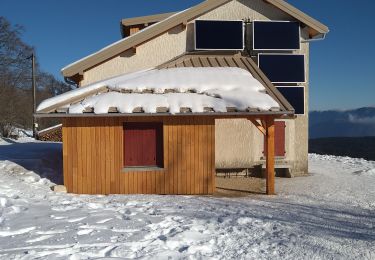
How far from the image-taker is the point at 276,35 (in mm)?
14891

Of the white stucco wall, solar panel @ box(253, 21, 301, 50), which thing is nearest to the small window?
the white stucco wall

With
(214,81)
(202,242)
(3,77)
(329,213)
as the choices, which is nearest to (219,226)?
(202,242)

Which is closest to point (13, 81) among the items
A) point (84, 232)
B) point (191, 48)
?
point (191, 48)

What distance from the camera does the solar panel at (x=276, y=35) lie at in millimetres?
14758

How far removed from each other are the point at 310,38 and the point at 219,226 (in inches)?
436

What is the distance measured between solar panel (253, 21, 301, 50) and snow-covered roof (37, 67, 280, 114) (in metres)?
2.55

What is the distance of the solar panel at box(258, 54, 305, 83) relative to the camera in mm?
14680

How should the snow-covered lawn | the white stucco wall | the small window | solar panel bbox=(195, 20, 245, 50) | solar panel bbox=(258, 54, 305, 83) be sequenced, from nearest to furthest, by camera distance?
1. the snow-covered lawn
2. the small window
3. the white stucco wall
4. solar panel bbox=(195, 20, 245, 50)
5. solar panel bbox=(258, 54, 305, 83)

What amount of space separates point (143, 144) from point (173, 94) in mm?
1649

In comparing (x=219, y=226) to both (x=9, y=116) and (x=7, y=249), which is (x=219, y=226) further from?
(x=9, y=116)

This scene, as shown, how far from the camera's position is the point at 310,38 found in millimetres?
15406

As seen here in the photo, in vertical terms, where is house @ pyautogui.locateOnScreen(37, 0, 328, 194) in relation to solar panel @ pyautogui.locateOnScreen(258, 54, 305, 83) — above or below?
below

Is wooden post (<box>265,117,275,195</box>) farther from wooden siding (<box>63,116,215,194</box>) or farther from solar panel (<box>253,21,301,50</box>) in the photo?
solar panel (<box>253,21,301,50</box>)

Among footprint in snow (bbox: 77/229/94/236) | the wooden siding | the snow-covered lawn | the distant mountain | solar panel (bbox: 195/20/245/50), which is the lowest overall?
the distant mountain
